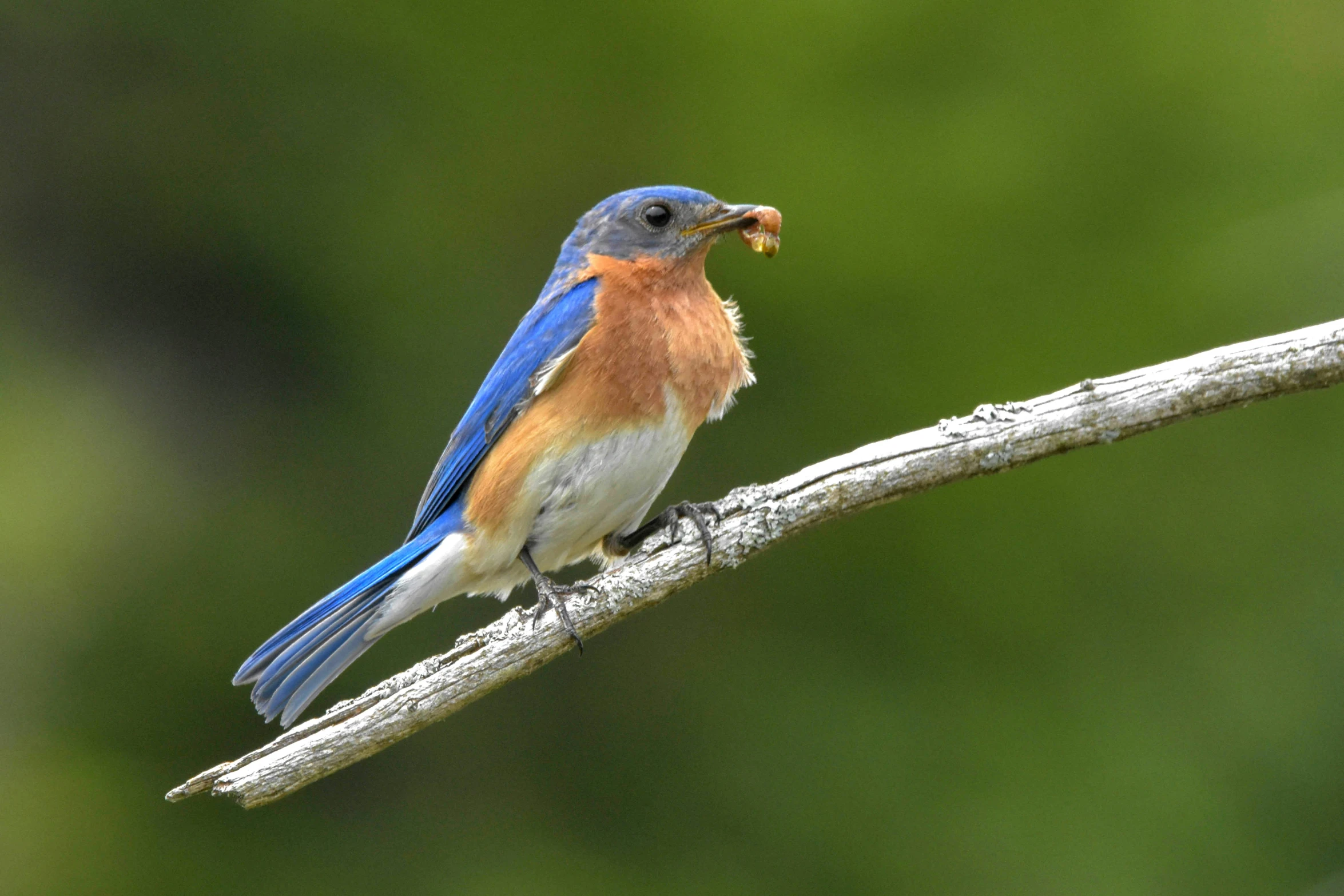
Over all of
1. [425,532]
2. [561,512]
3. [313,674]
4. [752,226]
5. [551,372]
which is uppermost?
[752,226]

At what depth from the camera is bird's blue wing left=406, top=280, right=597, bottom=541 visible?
3.73 meters

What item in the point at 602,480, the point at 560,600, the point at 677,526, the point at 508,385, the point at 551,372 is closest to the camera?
the point at 560,600

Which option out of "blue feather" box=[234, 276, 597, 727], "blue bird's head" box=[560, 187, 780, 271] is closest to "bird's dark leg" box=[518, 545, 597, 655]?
"blue feather" box=[234, 276, 597, 727]

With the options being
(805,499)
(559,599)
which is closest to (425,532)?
(559,599)

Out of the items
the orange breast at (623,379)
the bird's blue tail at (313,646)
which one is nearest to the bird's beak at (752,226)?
the orange breast at (623,379)

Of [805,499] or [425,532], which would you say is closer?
[805,499]

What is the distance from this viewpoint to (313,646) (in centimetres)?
362

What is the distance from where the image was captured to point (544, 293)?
13.3 ft

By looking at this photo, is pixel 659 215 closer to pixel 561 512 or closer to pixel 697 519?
pixel 561 512

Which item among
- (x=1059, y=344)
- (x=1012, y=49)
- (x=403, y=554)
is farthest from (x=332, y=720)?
(x=1012, y=49)

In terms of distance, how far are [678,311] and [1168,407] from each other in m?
1.44

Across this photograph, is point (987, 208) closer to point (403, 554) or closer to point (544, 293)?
point (544, 293)

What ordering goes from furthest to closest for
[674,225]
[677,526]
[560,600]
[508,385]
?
1. [674,225]
2. [508,385]
3. [677,526]
4. [560,600]

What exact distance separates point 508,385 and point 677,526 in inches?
32.8
